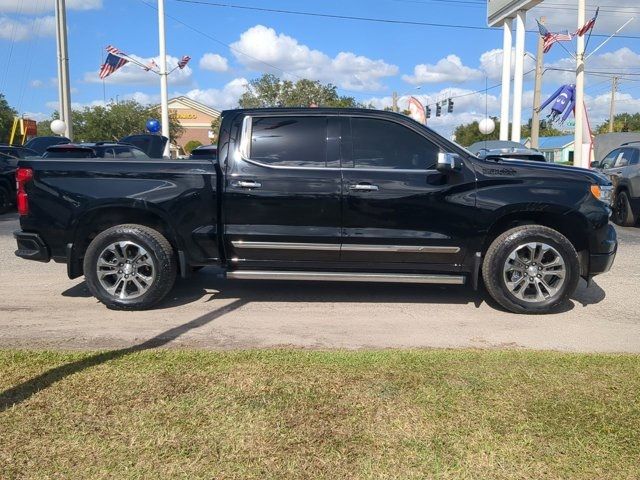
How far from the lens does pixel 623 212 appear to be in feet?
42.0

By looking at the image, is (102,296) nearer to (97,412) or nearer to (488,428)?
(97,412)

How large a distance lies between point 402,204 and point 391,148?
59 centimetres

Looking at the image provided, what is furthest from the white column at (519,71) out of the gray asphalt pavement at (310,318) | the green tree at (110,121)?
the green tree at (110,121)

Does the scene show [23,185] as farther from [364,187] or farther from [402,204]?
[402,204]

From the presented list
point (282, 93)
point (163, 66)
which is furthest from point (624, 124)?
point (163, 66)

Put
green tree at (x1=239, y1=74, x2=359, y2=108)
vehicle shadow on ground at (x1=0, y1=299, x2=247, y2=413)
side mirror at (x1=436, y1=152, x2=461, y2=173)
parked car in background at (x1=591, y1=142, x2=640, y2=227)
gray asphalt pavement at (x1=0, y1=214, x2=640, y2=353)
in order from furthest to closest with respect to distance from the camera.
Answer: green tree at (x1=239, y1=74, x2=359, y2=108), parked car in background at (x1=591, y1=142, x2=640, y2=227), side mirror at (x1=436, y1=152, x2=461, y2=173), gray asphalt pavement at (x1=0, y1=214, x2=640, y2=353), vehicle shadow on ground at (x1=0, y1=299, x2=247, y2=413)

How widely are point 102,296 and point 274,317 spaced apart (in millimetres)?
1746

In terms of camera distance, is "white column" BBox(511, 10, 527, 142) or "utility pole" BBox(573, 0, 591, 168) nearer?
"utility pole" BBox(573, 0, 591, 168)

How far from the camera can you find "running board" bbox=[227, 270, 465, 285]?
224 inches

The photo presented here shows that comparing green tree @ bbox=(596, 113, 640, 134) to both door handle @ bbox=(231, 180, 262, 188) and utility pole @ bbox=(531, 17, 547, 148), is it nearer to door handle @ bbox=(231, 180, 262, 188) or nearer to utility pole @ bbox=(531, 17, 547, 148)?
utility pole @ bbox=(531, 17, 547, 148)

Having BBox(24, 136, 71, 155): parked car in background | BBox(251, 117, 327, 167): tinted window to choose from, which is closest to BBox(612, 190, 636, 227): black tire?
BBox(251, 117, 327, 167): tinted window

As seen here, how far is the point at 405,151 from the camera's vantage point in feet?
18.7

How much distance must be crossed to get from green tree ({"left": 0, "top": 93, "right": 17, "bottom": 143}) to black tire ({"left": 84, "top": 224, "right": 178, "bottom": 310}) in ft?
208

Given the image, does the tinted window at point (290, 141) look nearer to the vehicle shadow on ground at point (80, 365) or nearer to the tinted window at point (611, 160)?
the vehicle shadow on ground at point (80, 365)
